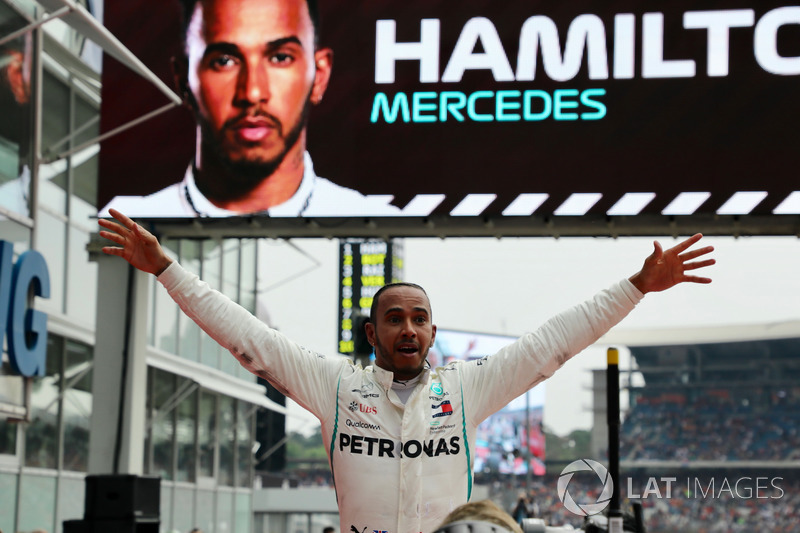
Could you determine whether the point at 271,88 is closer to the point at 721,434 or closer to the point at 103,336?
the point at 103,336

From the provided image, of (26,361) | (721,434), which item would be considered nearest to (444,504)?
(26,361)

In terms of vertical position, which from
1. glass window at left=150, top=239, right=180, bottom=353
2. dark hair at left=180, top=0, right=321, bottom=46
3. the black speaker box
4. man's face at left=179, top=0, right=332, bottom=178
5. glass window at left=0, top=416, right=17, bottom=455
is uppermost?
dark hair at left=180, top=0, right=321, bottom=46

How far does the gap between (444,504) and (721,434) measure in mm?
61918

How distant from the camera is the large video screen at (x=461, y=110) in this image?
36.6ft

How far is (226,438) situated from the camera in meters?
27.7

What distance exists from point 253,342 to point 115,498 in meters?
7.10

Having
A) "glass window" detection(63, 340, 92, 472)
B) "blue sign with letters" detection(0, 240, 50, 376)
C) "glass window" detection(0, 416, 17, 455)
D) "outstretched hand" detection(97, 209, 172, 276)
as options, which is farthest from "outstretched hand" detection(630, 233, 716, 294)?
"glass window" detection(63, 340, 92, 472)

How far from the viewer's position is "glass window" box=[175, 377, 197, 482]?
77.7 ft

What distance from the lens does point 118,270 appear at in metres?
12.3

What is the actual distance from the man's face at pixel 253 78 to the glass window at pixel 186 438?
1278 cm

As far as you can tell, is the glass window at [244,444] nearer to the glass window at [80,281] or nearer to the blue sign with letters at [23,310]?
the glass window at [80,281]

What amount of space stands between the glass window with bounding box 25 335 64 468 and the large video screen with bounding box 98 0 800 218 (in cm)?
588

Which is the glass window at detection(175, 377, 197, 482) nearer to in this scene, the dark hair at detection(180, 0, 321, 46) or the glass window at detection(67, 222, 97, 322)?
the glass window at detection(67, 222, 97, 322)

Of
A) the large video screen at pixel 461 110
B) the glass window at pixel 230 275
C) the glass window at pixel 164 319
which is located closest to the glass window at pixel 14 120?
the large video screen at pixel 461 110
